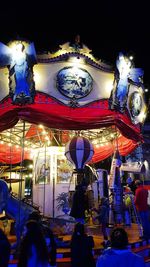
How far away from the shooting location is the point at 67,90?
23.6 feet

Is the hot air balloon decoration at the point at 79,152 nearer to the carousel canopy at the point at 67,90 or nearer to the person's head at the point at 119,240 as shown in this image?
the carousel canopy at the point at 67,90

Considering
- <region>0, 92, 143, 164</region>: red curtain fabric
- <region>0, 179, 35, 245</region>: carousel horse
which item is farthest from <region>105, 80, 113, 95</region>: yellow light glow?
<region>0, 179, 35, 245</region>: carousel horse

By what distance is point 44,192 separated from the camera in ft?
30.9

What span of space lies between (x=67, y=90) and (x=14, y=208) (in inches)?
120

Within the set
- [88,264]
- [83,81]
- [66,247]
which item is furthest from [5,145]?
[88,264]

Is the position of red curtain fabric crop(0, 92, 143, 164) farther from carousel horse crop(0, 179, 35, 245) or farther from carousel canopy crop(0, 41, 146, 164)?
carousel horse crop(0, 179, 35, 245)

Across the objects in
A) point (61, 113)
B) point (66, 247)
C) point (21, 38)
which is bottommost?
point (66, 247)

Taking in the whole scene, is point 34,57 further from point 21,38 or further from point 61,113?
point 61,113

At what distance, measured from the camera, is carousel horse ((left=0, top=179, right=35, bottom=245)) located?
578 cm

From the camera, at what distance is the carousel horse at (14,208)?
578 centimetres

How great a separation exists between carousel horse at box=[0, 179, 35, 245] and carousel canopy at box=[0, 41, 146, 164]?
59.5 inches

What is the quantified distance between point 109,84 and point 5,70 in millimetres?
2668

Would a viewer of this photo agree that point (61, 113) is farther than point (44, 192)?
No

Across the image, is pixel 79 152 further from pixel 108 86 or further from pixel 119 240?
pixel 119 240
